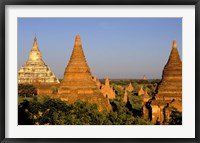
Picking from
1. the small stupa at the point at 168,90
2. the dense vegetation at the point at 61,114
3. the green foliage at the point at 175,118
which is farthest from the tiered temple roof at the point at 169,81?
the green foliage at the point at 175,118

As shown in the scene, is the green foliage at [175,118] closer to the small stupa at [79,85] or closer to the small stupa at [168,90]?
the small stupa at [168,90]

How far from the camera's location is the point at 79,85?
11.7 meters

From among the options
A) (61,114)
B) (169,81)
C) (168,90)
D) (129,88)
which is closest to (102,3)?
(61,114)

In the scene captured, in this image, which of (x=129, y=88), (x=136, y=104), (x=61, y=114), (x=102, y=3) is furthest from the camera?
(x=129, y=88)

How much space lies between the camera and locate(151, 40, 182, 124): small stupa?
8611 millimetres

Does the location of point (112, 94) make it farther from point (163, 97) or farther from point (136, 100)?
point (163, 97)

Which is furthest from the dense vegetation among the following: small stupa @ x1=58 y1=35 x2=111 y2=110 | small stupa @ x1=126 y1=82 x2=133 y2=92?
small stupa @ x1=58 y1=35 x2=111 y2=110

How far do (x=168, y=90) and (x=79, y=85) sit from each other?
8.92ft

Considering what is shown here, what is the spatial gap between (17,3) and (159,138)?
10.4ft

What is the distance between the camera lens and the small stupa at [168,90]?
28.3 ft

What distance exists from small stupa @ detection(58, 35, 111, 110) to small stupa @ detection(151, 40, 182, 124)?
4.54 ft

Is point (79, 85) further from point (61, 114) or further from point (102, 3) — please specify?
point (102, 3)

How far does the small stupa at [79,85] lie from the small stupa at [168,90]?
4.54 feet

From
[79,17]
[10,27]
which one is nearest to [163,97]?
[79,17]
